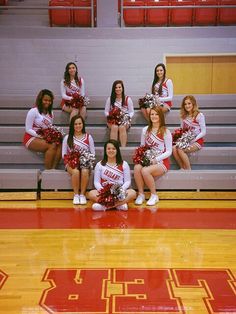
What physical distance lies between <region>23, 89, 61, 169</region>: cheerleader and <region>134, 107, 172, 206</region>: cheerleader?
44.0 inches

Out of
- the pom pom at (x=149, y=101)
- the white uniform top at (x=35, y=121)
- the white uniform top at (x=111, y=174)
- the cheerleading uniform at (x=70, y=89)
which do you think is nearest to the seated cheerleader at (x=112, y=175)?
the white uniform top at (x=111, y=174)

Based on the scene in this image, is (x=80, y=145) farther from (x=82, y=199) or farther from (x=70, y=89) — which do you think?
(x=70, y=89)

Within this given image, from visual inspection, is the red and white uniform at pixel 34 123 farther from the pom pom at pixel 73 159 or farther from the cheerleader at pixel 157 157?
the cheerleader at pixel 157 157

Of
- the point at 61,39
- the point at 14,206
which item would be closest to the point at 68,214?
the point at 14,206

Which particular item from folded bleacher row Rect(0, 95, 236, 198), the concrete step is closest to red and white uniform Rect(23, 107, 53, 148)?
folded bleacher row Rect(0, 95, 236, 198)

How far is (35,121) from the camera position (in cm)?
509

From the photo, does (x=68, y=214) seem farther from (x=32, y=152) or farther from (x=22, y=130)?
(x=22, y=130)

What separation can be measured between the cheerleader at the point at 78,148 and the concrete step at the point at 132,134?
0.86m

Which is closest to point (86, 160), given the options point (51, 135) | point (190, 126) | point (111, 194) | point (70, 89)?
point (111, 194)

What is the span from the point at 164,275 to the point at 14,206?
7.40 feet

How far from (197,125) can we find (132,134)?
96cm

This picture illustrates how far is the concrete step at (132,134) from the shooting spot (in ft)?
18.2

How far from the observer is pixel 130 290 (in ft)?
8.61

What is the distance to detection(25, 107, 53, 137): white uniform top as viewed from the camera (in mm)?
5027
